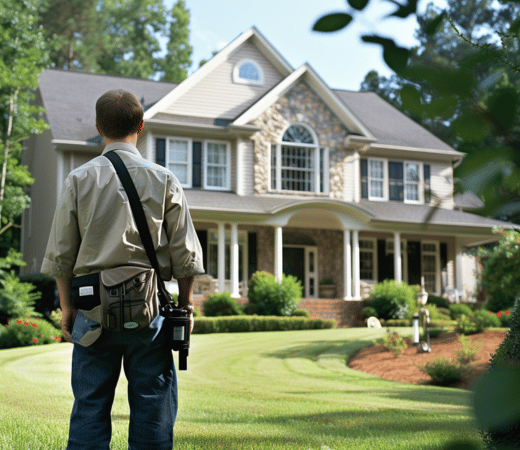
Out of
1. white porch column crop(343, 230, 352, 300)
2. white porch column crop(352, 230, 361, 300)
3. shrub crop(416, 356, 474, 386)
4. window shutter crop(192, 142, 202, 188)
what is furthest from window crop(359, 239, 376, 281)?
shrub crop(416, 356, 474, 386)

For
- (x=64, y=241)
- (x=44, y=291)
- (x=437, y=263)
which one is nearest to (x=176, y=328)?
(x=64, y=241)

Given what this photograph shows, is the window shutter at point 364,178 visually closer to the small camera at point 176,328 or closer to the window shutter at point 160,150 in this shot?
the window shutter at point 160,150

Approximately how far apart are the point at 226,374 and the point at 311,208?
33.1 feet

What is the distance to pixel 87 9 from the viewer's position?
123ft

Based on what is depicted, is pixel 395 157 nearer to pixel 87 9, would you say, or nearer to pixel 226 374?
pixel 226 374

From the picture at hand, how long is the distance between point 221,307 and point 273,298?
1444 mm

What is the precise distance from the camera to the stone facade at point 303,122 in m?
19.3

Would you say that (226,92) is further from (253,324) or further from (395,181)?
(253,324)

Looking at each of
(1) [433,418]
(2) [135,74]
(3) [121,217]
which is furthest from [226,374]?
(2) [135,74]

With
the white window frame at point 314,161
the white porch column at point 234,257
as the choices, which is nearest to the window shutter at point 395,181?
the white window frame at point 314,161

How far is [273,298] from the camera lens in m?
16.5

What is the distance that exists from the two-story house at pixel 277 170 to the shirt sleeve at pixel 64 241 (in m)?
14.5

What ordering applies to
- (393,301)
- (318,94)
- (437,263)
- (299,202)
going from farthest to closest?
(437,263)
(318,94)
(299,202)
(393,301)

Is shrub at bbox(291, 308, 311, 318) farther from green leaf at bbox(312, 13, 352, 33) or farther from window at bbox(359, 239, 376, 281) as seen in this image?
green leaf at bbox(312, 13, 352, 33)
